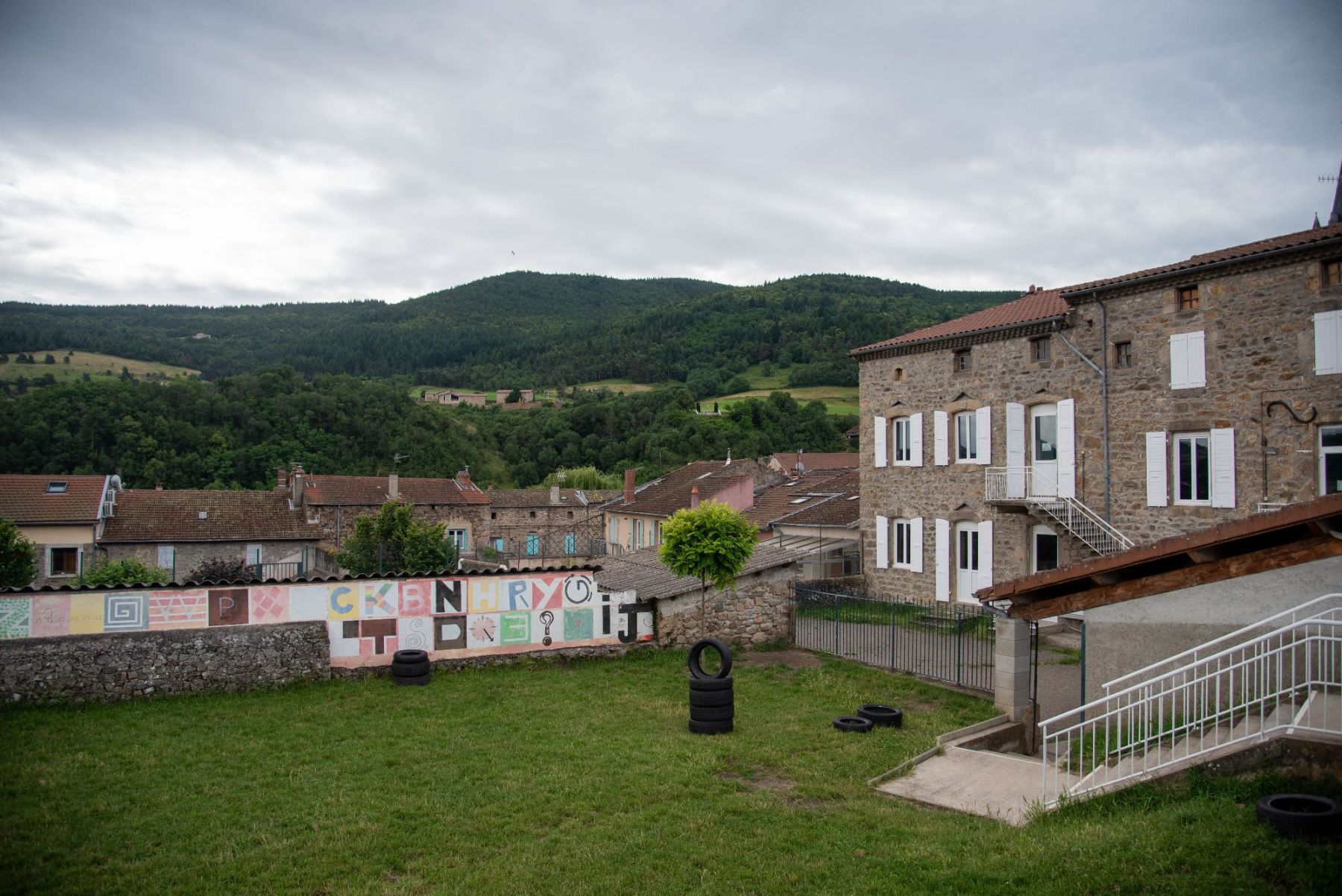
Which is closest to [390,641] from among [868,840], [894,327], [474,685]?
[474,685]

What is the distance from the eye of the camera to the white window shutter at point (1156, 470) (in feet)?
61.0

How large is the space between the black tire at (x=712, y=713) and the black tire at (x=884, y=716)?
201 centimetres

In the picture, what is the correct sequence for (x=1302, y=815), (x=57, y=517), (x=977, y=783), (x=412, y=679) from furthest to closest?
(x=57, y=517)
(x=412, y=679)
(x=977, y=783)
(x=1302, y=815)

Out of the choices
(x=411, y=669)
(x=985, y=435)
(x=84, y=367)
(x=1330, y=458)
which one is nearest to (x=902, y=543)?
(x=985, y=435)

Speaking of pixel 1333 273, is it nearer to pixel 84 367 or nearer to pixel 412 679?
pixel 412 679

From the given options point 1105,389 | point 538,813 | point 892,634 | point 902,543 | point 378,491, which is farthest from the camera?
point 378,491

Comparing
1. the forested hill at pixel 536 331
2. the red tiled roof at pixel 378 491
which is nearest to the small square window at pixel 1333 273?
the red tiled roof at pixel 378 491

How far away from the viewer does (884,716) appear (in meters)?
11.7

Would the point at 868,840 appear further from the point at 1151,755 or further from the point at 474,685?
the point at 474,685

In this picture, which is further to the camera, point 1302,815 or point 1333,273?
point 1333,273

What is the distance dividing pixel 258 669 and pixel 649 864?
9545 millimetres

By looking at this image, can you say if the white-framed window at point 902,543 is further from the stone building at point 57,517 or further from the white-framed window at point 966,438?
the stone building at point 57,517

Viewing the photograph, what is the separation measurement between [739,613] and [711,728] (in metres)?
6.63

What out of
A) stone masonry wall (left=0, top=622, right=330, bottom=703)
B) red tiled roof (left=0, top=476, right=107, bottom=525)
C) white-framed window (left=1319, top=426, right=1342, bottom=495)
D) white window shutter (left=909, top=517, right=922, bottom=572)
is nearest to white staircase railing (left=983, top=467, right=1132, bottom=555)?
white window shutter (left=909, top=517, right=922, bottom=572)
